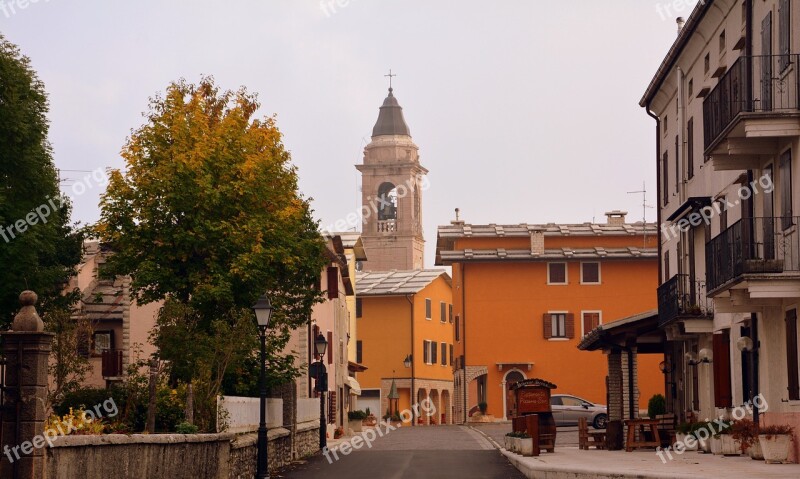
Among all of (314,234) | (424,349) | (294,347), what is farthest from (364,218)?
(314,234)

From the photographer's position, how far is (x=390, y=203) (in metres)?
133

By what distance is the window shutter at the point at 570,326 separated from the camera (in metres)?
70.2

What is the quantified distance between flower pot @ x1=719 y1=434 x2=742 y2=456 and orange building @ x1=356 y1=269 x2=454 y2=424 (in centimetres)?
5581

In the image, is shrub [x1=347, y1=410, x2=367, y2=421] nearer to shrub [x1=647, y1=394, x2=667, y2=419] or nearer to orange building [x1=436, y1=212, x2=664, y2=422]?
orange building [x1=436, y1=212, x2=664, y2=422]

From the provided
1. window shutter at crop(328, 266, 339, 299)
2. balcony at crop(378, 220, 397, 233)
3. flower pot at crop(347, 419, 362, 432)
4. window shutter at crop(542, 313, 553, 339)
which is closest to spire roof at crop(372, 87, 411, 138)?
balcony at crop(378, 220, 397, 233)

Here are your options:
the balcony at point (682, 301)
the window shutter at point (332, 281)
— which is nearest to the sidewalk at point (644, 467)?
the balcony at point (682, 301)

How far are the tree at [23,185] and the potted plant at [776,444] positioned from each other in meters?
22.8

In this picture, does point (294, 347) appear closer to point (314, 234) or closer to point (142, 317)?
point (142, 317)

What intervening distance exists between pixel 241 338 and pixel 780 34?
1253 cm

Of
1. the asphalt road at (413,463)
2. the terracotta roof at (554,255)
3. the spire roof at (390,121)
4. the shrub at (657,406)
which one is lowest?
the asphalt road at (413,463)

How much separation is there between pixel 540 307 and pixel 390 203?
63.8 m

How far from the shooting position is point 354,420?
61.3 meters

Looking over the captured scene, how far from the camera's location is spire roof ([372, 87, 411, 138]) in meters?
136

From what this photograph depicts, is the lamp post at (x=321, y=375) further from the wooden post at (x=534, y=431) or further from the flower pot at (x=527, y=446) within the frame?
the wooden post at (x=534, y=431)
